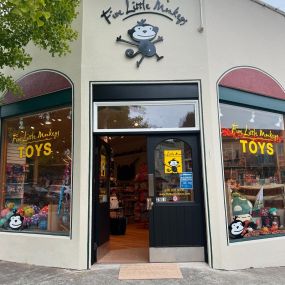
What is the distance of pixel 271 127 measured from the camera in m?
7.48

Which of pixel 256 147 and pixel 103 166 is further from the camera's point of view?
pixel 103 166

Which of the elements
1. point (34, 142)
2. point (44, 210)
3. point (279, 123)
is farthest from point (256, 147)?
point (34, 142)

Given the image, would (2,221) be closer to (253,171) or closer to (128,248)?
(128,248)

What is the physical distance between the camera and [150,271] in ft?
19.0

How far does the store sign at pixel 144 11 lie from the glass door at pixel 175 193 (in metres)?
2.46

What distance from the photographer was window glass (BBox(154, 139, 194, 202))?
646 cm

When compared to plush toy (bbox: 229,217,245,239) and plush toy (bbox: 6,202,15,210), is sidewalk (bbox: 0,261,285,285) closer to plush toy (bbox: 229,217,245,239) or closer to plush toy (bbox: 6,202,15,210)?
plush toy (bbox: 229,217,245,239)

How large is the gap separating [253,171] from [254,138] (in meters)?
0.72

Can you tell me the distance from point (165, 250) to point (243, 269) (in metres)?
1.46

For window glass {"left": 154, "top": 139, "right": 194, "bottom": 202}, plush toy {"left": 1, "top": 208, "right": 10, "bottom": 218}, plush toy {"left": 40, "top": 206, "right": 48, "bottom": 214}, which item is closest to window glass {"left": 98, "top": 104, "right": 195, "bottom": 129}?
window glass {"left": 154, "top": 139, "right": 194, "bottom": 202}

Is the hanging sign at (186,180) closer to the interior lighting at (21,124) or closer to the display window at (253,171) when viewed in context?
the display window at (253,171)

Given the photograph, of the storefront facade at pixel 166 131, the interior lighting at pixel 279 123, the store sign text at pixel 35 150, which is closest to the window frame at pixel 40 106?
the storefront facade at pixel 166 131

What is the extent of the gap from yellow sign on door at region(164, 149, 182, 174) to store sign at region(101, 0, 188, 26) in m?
2.62

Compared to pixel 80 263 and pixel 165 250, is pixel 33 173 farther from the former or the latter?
pixel 165 250
